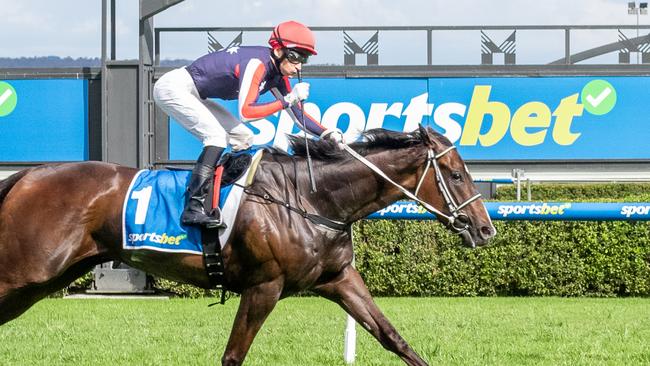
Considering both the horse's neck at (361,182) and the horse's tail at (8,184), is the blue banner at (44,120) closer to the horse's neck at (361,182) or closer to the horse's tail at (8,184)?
the horse's tail at (8,184)

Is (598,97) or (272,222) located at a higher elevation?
(598,97)

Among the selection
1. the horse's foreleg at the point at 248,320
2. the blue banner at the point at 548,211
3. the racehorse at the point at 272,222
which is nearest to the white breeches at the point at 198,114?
the racehorse at the point at 272,222

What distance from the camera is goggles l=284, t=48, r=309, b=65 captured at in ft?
16.5

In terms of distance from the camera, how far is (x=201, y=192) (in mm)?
4879

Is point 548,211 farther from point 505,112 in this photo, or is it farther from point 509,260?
point 505,112

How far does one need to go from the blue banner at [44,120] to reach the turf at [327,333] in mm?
3917

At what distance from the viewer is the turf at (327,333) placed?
19.4 feet

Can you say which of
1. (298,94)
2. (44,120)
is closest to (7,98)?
(44,120)

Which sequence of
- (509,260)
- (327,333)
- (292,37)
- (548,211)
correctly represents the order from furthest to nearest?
(509,260)
(548,211)
(327,333)
(292,37)

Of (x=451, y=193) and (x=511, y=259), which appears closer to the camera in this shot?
(x=451, y=193)

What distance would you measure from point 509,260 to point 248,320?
204 inches

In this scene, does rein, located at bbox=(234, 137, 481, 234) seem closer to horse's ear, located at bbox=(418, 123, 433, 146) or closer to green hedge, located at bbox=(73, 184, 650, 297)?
horse's ear, located at bbox=(418, 123, 433, 146)

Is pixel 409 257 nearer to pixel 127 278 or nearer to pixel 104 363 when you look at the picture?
pixel 127 278

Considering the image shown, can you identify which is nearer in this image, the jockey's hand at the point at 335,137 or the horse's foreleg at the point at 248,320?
the horse's foreleg at the point at 248,320
